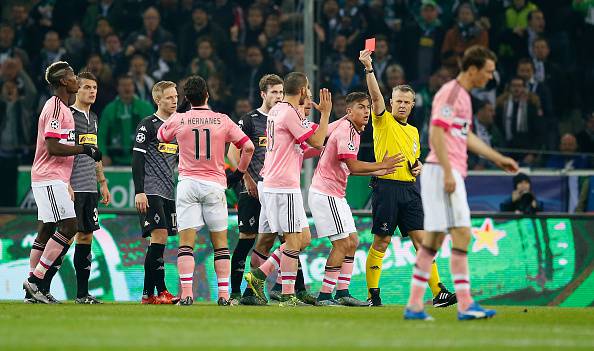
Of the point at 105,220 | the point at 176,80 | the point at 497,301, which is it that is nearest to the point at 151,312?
the point at 105,220

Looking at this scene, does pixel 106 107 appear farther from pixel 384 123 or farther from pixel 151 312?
pixel 151 312

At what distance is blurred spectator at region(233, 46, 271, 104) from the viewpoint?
19.3m

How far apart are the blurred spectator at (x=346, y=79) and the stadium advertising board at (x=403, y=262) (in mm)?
3956

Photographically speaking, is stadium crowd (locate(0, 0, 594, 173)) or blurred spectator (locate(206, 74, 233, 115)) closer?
stadium crowd (locate(0, 0, 594, 173))

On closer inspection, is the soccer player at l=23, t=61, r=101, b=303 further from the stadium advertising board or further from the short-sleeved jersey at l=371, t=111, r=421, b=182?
the short-sleeved jersey at l=371, t=111, r=421, b=182

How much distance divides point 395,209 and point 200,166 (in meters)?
2.22

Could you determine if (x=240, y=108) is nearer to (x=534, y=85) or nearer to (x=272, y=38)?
(x=272, y=38)

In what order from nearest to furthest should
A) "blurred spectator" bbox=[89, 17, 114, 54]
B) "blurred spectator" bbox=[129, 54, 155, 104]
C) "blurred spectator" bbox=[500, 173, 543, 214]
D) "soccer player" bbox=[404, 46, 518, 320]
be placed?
1. "soccer player" bbox=[404, 46, 518, 320]
2. "blurred spectator" bbox=[500, 173, 543, 214]
3. "blurred spectator" bbox=[129, 54, 155, 104]
4. "blurred spectator" bbox=[89, 17, 114, 54]

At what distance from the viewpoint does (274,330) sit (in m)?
9.16

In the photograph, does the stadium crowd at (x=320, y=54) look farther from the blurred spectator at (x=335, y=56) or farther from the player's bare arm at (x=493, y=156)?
the player's bare arm at (x=493, y=156)

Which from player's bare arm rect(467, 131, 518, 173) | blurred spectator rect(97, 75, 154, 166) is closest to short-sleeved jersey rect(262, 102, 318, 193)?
player's bare arm rect(467, 131, 518, 173)

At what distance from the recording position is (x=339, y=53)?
19.8 metres

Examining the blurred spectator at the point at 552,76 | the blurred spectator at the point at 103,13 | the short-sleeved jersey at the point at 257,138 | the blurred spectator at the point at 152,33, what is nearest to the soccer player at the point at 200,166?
the short-sleeved jersey at the point at 257,138

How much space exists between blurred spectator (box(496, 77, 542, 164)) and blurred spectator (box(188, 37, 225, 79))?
4.44 meters
